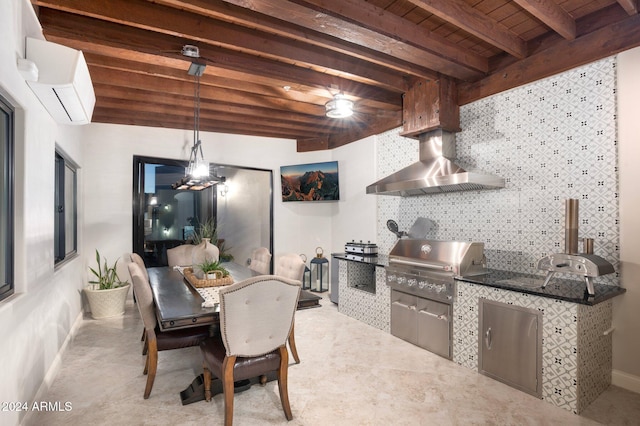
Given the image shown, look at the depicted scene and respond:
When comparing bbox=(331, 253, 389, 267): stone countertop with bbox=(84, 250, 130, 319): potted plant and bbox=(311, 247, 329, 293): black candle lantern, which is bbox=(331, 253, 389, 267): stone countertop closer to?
bbox=(311, 247, 329, 293): black candle lantern

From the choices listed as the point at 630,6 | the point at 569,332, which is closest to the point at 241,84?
the point at 630,6

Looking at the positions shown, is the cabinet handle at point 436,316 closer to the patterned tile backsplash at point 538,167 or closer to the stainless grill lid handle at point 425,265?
the stainless grill lid handle at point 425,265

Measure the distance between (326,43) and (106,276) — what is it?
393cm

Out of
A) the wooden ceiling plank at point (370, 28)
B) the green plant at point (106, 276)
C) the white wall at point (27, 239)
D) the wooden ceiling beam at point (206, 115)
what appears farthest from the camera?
the green plant at point (106, 276)

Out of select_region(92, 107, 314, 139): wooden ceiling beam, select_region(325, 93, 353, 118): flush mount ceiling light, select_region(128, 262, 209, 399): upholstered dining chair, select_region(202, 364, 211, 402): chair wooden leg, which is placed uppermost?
select_region(92, 107, 314, 139): wooden ceiling beam

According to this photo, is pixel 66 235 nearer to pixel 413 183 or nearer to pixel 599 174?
pixel 413 183

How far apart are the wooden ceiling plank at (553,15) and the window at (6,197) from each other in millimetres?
3163

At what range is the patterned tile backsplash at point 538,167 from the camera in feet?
8.30

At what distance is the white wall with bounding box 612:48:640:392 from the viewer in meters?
2.37

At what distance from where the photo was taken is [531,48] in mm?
2951

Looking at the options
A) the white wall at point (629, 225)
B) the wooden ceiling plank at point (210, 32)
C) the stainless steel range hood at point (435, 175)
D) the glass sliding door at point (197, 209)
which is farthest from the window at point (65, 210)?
the white wall at point (629, 225)

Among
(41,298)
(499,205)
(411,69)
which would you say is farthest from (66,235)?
(499,205)

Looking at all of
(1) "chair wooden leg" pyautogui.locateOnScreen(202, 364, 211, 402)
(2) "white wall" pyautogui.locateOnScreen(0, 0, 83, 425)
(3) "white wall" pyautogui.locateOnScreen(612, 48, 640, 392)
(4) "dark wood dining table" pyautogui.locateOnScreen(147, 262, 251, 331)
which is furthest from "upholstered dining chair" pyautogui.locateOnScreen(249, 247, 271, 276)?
(3) "white wall" pyautogui.locateOnScreen(612, 48, 640, 392)

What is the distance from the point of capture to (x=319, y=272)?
18.3 feet
